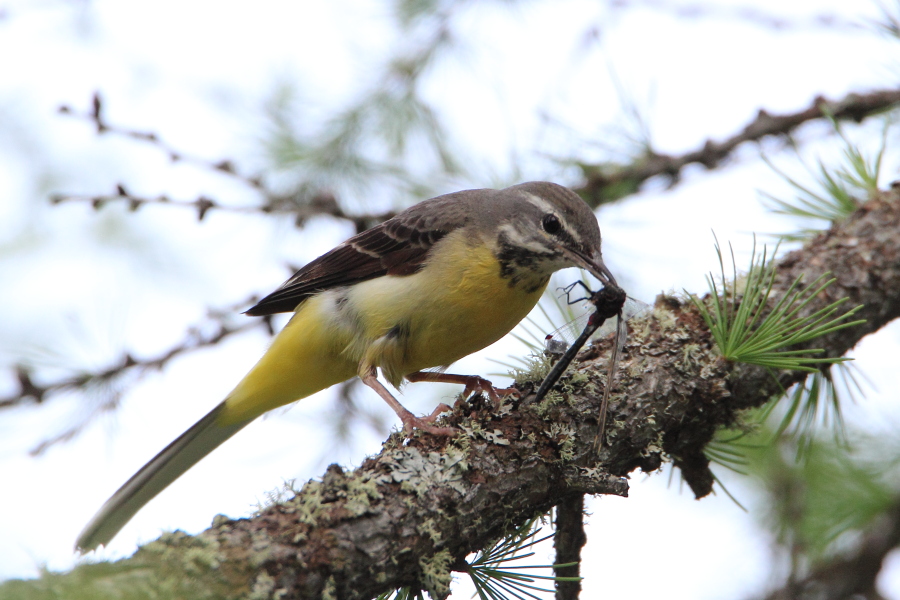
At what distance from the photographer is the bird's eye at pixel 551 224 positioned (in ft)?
15.6

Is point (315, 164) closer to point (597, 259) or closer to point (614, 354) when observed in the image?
point (597, 259)

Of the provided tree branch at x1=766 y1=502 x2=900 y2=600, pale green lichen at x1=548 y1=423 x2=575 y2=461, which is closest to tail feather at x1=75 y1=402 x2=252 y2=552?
pale green lichen at x1=548 y1=423 x2=575 y2=461

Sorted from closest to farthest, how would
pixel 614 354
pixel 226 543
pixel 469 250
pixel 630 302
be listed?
1. pixel 226 543
2. pixel 614 354
3. pixel 630 302
4. pixel 469 250

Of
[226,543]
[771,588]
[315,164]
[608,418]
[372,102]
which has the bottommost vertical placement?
[771,588]

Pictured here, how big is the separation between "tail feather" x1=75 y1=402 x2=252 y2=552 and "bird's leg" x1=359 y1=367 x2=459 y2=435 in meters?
1.24

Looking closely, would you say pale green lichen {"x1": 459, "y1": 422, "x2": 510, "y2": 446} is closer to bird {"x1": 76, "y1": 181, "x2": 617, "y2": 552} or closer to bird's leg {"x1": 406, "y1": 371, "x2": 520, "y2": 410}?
bird's leg {"x1": 406, "y1": 371, "x2": 520, "y2": 410}

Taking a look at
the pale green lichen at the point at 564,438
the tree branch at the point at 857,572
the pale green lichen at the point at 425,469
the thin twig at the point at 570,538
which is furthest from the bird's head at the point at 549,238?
the tree branch at the point at 857,572

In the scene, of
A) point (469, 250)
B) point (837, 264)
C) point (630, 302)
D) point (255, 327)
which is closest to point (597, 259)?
point (630, 302)

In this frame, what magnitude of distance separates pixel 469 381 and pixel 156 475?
218cm

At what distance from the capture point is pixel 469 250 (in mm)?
4875

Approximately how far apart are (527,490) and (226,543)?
1.39 meters

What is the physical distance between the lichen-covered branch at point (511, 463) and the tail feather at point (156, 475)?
2.22 m

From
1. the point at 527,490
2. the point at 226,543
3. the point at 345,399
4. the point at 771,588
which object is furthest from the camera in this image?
the point at 345,399

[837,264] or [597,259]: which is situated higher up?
[597,259]
